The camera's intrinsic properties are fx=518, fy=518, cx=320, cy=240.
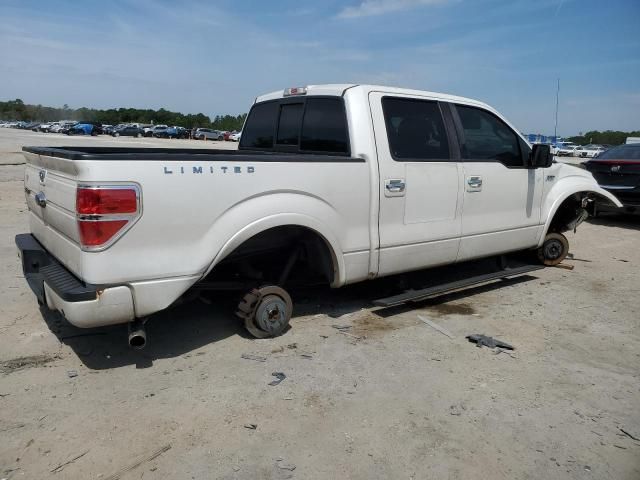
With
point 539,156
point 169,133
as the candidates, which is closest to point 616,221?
point 539,156

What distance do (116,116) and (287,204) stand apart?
4814 inches

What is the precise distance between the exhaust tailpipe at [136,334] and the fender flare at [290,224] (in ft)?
1.71

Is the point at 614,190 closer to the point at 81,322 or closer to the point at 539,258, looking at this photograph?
the point at 539,258

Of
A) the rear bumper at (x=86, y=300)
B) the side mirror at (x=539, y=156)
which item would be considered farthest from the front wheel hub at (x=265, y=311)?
the side mirror at (x=539, y=156)

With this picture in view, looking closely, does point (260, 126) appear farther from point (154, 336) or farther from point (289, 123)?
point (154, 336)

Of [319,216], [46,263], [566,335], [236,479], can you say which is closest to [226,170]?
[319,216]

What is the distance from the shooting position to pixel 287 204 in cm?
382

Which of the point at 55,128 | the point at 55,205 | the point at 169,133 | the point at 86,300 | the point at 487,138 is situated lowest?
the point at 86,300

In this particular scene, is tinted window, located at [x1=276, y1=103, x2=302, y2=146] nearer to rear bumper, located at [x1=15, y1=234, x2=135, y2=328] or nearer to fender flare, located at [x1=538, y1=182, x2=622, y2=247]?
rear bumper, located at [x1=15, y1=234, x2=135, y2=328]

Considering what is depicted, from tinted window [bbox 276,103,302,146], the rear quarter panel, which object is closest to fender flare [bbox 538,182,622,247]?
the rear quarter panel

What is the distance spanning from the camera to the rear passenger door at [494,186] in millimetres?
5047

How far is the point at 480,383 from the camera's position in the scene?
354 cm

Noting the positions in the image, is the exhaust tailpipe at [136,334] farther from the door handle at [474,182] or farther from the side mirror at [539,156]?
the side mirror at [539,156]

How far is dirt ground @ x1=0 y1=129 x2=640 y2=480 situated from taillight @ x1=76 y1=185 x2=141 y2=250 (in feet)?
3.30
